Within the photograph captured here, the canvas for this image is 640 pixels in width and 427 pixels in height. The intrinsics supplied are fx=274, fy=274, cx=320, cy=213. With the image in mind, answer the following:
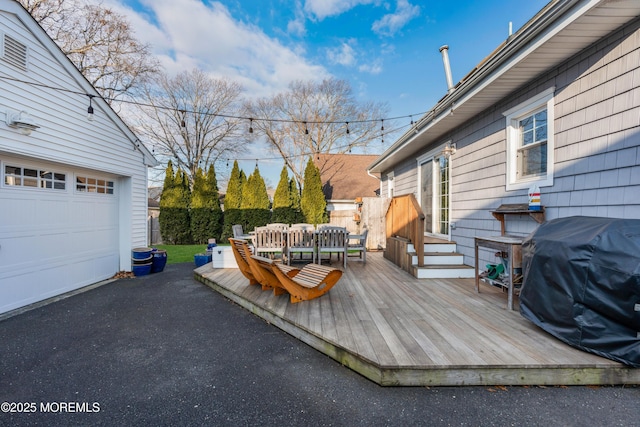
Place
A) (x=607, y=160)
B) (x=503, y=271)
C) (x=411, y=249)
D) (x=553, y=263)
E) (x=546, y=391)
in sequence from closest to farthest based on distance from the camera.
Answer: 1. (x=546, y=391)
2. (x=553, y=263)
3. (x=607, y=160)
4. (x=503, y=271)
5. (x=411, y=249)

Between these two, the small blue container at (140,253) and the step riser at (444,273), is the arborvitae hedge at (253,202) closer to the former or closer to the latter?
the small blue container at (140,253)

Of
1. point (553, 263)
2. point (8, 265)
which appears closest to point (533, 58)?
point (553, 263)

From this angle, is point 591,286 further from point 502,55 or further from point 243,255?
point 243,255

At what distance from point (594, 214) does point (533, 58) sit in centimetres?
191

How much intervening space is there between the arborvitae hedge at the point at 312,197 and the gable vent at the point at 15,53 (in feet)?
30.5

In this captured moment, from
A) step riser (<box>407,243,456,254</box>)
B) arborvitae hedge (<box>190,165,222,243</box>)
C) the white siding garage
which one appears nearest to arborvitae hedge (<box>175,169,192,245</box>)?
arborvitae hedge (<box>190,165,222,243</box>)

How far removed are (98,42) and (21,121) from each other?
10.8 m

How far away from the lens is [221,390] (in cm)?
219

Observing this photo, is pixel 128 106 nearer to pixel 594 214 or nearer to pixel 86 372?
pixel 86 372

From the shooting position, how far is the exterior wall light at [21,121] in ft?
12.9

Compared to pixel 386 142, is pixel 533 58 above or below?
below

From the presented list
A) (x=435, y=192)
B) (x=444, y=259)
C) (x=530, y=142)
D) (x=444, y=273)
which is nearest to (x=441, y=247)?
(x=444, y=259)

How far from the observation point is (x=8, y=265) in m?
4.12

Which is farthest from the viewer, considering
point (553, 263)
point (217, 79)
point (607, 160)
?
point (217, 79)
